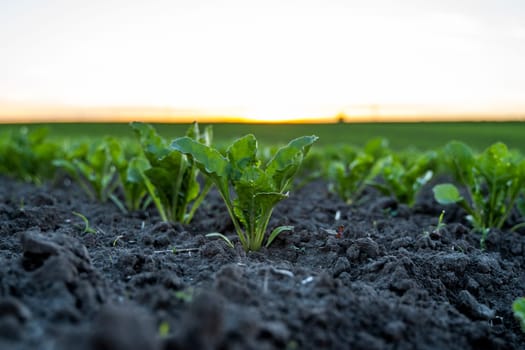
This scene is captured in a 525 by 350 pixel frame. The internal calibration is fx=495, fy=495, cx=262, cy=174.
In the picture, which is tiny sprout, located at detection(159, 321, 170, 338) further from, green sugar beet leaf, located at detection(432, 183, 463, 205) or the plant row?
green sugar beet leaf, located at detection(432, 183, 463, 205)

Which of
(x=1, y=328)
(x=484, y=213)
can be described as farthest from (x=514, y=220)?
(x=1, y=328)

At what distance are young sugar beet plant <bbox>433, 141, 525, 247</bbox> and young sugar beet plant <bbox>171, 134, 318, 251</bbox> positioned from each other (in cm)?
168

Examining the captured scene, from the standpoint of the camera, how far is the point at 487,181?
4379 millimetres

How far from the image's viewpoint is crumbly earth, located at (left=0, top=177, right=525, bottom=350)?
1758 millimetres

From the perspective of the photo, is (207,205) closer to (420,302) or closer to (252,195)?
(252,195)

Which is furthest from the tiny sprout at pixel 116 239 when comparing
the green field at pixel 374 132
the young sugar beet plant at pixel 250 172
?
the green field at pixel 374 132

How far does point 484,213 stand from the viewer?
4477 mm

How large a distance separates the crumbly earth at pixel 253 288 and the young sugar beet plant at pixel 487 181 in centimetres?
31

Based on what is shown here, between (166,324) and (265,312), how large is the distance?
419 millimetres

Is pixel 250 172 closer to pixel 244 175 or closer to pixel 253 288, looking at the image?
pixel 244 175

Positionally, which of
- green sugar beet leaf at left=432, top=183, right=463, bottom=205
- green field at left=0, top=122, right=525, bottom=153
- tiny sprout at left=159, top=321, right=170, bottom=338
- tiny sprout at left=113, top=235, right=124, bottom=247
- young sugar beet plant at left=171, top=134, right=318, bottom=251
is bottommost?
green field at left=0, top=122, right=525, bottom=153

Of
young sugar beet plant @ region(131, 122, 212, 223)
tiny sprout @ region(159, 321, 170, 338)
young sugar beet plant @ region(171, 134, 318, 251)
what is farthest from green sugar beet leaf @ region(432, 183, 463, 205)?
tiny sprout @ region(159, 321, 170, 338)

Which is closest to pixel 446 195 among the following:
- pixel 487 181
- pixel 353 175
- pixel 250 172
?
pixel 487 181

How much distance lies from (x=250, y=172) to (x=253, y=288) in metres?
0.92
